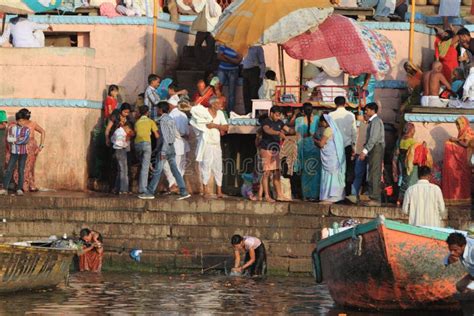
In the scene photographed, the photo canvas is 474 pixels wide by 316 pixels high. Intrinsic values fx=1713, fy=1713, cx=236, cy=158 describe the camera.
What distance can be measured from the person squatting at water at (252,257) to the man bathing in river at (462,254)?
4.85 m

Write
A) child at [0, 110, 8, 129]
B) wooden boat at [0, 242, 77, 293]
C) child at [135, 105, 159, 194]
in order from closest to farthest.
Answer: wooden boat at [0, 242, 77, 293], child at [135, 105, 159, 194], child at [0, 110, 8, 129]

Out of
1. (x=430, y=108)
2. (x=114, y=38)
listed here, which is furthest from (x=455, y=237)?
(x=114, y=38)

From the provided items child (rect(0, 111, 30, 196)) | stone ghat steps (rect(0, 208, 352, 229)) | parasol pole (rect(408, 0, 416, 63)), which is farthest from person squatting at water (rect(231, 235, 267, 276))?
parasol pole (rect(408, 0, 416, 63))

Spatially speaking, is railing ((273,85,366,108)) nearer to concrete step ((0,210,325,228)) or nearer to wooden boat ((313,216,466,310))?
concrete step ((0,210,325,228))

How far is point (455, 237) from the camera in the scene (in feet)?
55.6

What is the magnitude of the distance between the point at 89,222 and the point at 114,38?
196 inches

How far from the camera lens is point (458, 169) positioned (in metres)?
23.5

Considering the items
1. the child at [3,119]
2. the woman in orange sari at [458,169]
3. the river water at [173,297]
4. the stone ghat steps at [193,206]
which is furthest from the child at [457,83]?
the child at [3,119]

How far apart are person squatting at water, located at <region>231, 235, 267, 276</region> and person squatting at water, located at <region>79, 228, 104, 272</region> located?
1777 millimetres

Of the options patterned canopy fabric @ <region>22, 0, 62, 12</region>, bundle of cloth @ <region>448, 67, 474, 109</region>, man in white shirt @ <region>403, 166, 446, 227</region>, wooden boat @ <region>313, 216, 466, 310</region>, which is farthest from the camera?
patterned canopy fabric @ <region>22, 0, 62, 12</region>

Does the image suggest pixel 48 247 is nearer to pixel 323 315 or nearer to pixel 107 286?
pixel 107 286

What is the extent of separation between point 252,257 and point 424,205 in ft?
9.71

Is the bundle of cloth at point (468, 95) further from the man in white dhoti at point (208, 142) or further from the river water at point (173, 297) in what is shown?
the river water at point (173, 297)

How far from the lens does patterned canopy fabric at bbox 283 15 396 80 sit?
80.7 feet
